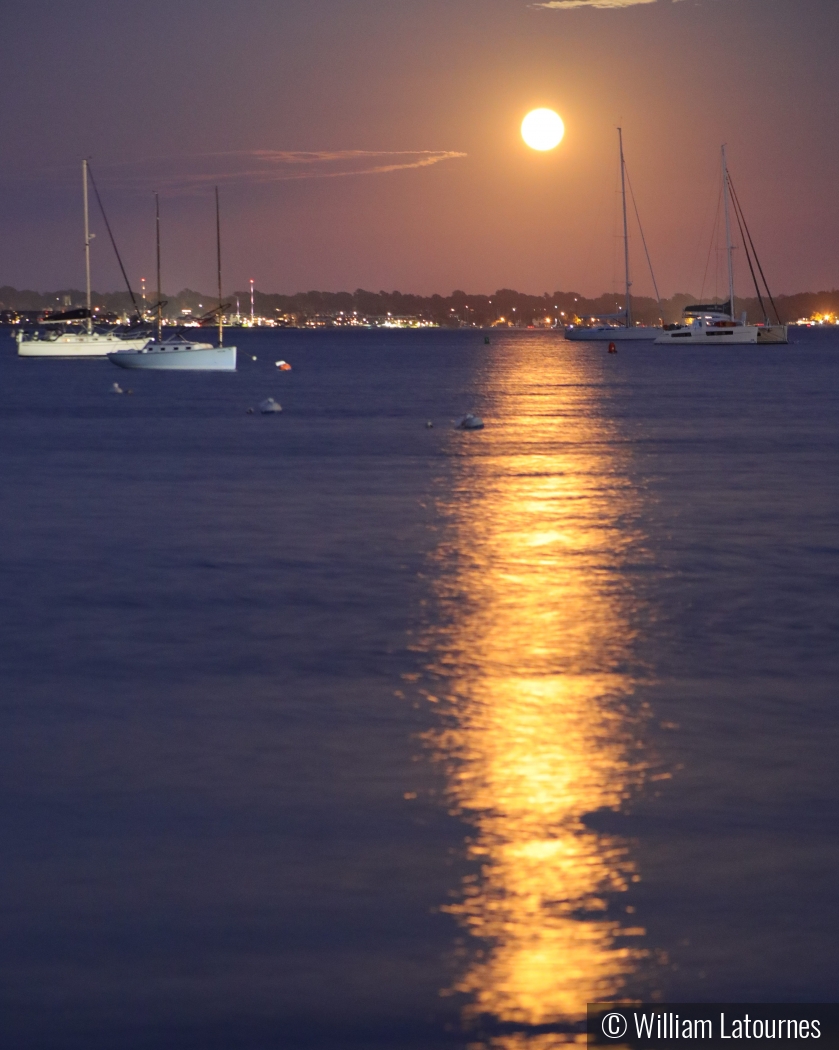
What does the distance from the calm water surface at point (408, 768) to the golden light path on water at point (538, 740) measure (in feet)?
0.09

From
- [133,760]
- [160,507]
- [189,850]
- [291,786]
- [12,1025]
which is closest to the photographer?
[12,1025]

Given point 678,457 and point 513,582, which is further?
point 678,457

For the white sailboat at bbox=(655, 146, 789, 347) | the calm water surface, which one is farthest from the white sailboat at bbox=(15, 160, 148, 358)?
the calm water surface

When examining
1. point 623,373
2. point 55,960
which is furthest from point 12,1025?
point 623,373

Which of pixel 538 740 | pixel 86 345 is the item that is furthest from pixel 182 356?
pixel 538 740

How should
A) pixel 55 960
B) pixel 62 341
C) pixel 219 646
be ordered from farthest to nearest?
pixel 62 341 < pixel 219 646 < pixel 55 960

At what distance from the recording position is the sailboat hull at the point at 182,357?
70.7 m

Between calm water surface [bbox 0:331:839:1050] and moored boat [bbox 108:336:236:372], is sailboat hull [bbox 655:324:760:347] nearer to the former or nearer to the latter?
moored boat [bbox 108:336:236:372]

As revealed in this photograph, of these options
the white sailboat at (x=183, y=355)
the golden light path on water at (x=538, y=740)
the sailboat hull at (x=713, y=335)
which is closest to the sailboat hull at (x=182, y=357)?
the white sailboat at (x=183, y=355)

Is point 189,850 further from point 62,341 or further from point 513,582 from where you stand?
point 62,341

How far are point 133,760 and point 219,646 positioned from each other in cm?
339

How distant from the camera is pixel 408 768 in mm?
8578

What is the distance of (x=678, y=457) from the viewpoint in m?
30.6

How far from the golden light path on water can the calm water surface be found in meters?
0.03
